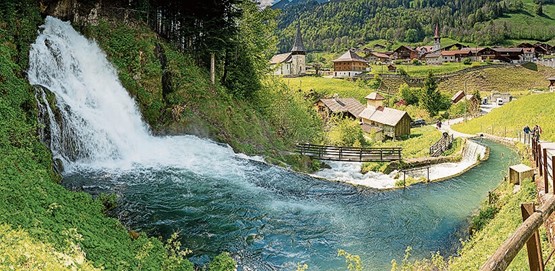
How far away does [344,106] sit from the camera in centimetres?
7569

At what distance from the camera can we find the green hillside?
36.8m

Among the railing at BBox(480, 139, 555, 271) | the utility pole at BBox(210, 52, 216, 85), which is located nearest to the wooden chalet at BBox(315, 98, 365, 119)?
the utility pole at BBox(210, 52, 216, 85)

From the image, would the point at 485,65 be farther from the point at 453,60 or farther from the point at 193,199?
the point at 193,199

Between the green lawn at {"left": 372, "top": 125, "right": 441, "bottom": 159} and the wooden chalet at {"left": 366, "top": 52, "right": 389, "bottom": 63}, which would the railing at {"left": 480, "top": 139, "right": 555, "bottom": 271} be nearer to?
the green lawn at {"left": 372, "top": 125, "right": 441, "bottom": 159}

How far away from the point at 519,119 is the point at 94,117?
4183 cm

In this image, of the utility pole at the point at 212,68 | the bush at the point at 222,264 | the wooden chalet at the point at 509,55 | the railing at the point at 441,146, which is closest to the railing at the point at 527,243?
the bush at the point at 222,264

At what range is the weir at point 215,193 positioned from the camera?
14.2 metres

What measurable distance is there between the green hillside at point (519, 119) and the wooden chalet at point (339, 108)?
20.3 meters

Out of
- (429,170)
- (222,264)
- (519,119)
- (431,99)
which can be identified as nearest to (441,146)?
(519,119)

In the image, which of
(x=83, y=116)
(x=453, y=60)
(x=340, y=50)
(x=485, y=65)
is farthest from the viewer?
(x=340, y=50)

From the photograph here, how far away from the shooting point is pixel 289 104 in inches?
1738

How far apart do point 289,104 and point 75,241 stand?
1411 inches

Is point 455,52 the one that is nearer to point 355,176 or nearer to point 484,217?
point 355,176

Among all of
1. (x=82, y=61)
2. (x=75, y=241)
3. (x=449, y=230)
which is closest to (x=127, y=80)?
(x=82, y=61)
